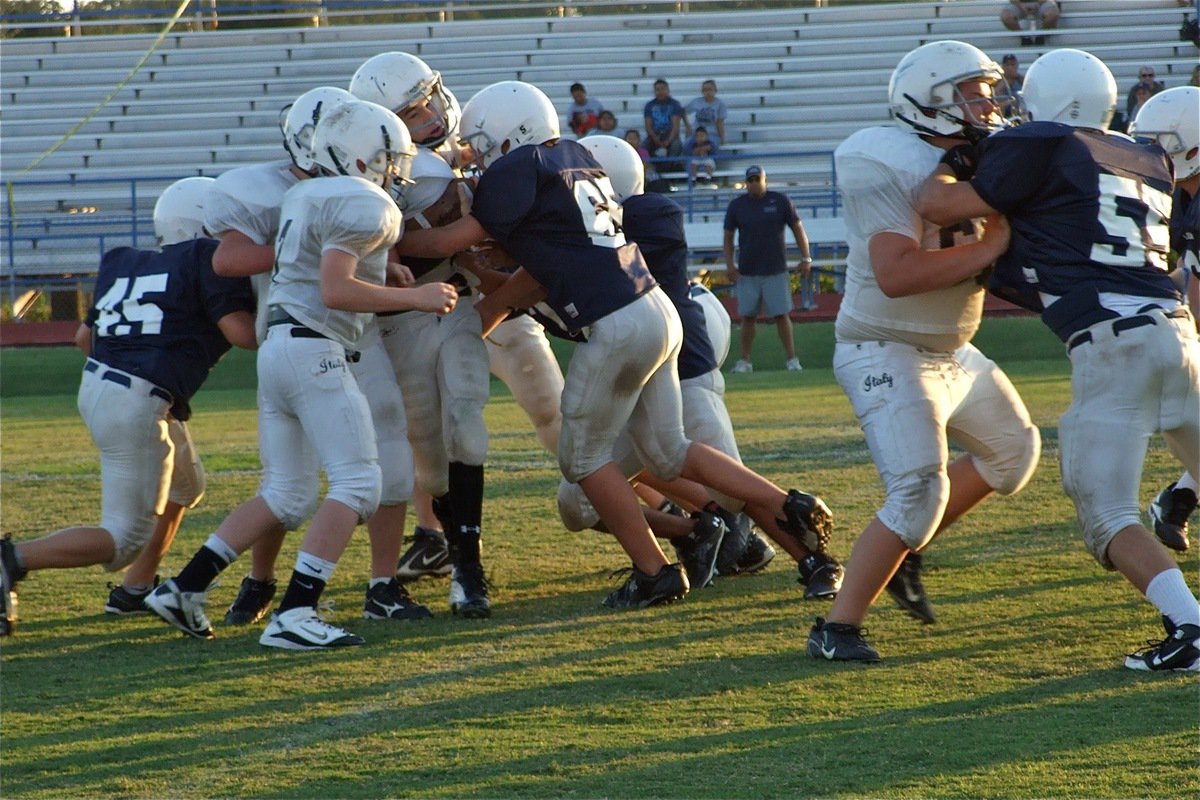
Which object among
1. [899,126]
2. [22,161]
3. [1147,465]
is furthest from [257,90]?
[899,126]

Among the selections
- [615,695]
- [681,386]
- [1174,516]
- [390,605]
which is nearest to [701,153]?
[681,386]

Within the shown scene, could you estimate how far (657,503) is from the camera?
235 inches

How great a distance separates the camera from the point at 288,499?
4.54 metres

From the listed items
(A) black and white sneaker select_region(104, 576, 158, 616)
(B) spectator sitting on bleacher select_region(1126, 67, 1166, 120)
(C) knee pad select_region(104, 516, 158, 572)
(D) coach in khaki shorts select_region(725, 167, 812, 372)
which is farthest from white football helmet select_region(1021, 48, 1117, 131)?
(B) spectator sitting on bleacher select_region(1126, 67, 1166, 120)

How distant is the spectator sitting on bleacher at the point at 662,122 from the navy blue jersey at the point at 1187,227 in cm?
1307

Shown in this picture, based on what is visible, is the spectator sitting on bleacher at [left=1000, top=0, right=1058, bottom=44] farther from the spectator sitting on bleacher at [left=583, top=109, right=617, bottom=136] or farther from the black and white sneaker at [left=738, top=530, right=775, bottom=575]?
the black and white sneaker at [left=738, top=530, right=775, bottom=575]

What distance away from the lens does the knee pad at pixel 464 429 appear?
16.3ft

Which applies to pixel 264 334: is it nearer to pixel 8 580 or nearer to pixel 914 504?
pixel 8 580

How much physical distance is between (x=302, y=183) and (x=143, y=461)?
105 cm

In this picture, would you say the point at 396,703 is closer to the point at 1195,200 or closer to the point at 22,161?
the point at 1195,200

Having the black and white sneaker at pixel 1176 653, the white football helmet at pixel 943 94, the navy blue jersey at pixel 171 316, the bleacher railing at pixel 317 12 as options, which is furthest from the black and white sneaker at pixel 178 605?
the bleacher railing at pixel 317 12

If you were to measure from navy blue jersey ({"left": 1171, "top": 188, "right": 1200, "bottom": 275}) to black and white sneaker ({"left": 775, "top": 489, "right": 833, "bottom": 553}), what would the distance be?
1.70 metres

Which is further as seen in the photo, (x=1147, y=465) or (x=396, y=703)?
(x=1147, y=465)

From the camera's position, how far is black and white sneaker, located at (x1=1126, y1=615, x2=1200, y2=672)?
3.80m
